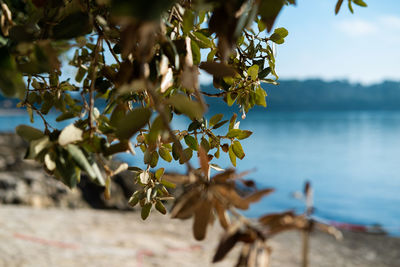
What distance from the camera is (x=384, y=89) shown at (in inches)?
2950

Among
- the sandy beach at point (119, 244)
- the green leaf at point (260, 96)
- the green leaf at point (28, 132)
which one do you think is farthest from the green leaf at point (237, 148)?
the sandy beach at point (119, 244)

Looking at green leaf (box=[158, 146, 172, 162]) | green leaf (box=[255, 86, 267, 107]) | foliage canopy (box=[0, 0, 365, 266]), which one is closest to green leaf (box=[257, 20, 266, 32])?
foliage canopy (box=[0, 0, 365, 266])

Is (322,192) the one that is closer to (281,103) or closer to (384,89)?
(281,103)

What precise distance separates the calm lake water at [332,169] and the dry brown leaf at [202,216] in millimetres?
4976

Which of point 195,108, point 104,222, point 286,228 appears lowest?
point 104,222

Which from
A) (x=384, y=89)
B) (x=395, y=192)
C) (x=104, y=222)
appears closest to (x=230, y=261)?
(x=104, y=222)

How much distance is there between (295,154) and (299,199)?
17.1 m

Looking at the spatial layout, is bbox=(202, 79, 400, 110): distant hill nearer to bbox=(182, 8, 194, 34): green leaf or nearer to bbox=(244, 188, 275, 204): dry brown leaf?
bbox=(182, 8, 194, 34): green leaf

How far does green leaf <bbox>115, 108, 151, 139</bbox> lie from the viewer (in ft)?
1.60

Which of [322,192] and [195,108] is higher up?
[195,108]

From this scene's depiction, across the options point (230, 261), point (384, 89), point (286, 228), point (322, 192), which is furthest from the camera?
point (384, 89)

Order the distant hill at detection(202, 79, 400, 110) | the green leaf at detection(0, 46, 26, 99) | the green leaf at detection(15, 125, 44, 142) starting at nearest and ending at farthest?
1. the green leaf at detection(0, 46, 26, 99)
2. the green leaf at detection(15, 125, 44, 142)
3. the distant hill at detection(202, 79, 400, 110)

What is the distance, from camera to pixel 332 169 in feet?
93.0

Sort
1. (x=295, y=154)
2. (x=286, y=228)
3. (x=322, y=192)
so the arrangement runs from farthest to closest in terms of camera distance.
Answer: (x=295, y=154), (x=322, y=192), (x=286, y=228)
